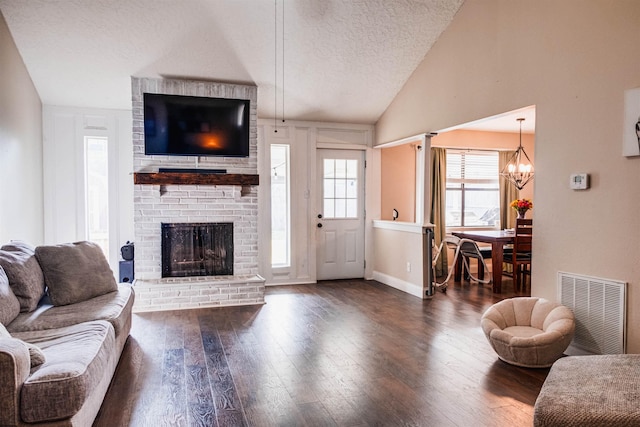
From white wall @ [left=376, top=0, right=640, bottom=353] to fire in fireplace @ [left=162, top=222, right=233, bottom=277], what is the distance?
10.7 feet

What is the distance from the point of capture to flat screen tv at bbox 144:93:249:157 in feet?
16.3

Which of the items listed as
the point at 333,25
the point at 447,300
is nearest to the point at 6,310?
the point at 333,25

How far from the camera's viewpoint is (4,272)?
2867 mm

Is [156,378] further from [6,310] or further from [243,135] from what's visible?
[243,135]

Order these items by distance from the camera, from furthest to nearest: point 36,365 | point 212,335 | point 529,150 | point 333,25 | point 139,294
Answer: point 529,150
point 139,294
point 333,25
point 212,335
point 36,365

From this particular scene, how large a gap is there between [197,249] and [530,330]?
3768 mm

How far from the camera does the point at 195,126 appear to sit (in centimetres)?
509

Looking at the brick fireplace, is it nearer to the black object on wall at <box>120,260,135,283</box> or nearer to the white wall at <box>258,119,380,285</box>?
the black object on wall at <box>120,260,135,283</box>

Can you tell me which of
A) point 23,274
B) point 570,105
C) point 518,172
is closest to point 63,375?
point 23,274

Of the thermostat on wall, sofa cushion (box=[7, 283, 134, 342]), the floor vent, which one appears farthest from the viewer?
the thermostat on wall

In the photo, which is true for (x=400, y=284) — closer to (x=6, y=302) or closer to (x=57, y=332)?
(x=57, y=332)

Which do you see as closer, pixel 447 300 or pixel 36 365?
pixel 36 365

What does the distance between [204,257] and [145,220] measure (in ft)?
2.73

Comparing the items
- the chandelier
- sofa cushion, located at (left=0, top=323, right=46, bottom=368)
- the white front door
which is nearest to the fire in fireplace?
the white front door
